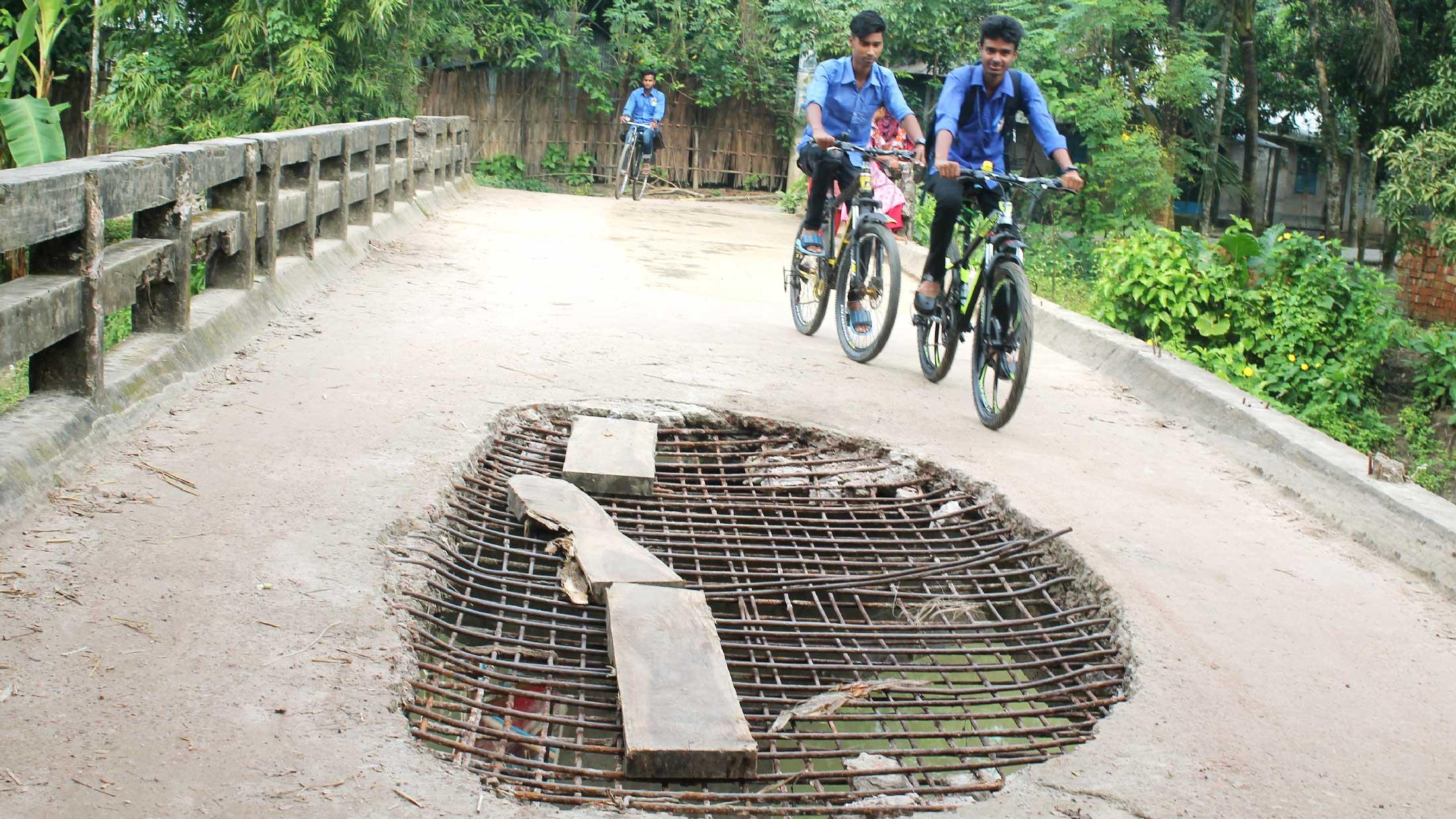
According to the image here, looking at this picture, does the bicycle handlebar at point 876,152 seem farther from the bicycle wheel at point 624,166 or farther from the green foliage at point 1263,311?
the bicycle wheel at point 624,166

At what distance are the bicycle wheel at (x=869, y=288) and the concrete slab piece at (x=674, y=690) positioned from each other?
3.29 meters

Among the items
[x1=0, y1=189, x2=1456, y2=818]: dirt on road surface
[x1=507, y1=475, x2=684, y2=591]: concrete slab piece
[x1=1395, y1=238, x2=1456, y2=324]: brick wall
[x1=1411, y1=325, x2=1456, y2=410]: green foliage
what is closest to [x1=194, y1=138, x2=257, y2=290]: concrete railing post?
[x1=0, y1=189, x2=1456, y2=818]: dirt on road surface

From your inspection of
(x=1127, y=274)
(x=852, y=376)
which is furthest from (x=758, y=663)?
(x=1127, y=274)

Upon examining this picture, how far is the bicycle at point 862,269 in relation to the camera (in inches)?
255

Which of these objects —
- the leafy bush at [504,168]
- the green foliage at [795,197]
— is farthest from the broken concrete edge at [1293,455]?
the leafy bush at [504,168]

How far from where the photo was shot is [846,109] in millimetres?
7090

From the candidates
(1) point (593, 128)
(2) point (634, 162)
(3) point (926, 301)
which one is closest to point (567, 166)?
(1) point (593, 128)

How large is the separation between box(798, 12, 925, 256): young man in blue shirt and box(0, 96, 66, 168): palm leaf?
6.35 m

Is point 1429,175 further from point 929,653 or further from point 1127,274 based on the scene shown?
point 929,653

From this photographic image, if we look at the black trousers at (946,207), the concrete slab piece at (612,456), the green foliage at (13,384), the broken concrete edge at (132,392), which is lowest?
the green foliage at (13,384)

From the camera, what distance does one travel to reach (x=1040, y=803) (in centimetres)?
258

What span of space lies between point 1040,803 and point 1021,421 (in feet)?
11.4

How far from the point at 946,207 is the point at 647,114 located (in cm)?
1388

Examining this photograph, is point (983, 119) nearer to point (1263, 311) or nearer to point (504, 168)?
point (1263, 311)
